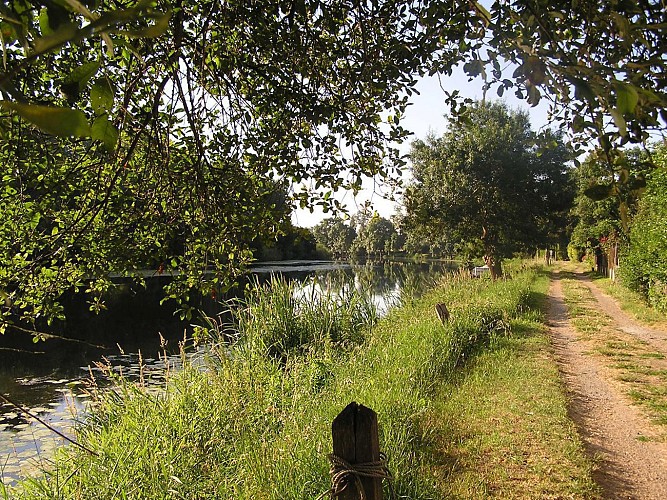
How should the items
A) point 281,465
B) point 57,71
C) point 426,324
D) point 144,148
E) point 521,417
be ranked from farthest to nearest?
point 426,324 → point 521,417 → point 281,465 → point 144,148 → point 57,71

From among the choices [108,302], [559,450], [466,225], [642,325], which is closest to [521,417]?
[559,450]

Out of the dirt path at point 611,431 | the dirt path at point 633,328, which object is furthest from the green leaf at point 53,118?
the dirt path at point 633,328

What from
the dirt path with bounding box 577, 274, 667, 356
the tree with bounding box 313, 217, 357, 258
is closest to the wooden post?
the tree with bounding box 313, 217, 357, 258

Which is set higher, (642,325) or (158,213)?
(158,213)

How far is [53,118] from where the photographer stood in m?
0.45

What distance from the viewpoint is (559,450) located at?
5.22 meters

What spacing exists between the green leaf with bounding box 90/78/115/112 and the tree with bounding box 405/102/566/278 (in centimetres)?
2190

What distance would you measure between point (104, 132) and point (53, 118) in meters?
0.21

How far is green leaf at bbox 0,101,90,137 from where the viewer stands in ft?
1.44

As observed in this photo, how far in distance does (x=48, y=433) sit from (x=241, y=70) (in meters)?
6.64

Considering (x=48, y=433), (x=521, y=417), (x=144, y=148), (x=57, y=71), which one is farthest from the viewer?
(x=48, y=433)

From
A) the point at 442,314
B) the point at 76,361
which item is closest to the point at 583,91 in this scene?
the point at 442,314

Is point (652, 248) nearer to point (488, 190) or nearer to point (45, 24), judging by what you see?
point (488, 190)

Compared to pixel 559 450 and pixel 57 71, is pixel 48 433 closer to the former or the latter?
pixel 57 71
